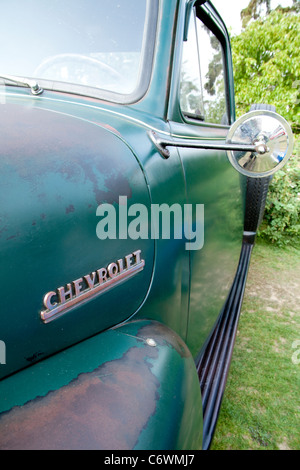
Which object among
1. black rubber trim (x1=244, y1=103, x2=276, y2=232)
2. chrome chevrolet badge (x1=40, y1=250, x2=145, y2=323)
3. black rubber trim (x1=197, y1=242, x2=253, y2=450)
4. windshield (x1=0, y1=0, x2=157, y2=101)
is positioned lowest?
black rubber trim (x1=197, y1=242, x2=253, y2=450)

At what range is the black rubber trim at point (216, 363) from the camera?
4.51 ft

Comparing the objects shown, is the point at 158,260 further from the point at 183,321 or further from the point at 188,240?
the point at 183,321

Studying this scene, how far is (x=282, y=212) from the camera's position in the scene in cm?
500

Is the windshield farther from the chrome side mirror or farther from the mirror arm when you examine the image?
the chrome side mirror

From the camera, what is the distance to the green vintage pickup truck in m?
0.71

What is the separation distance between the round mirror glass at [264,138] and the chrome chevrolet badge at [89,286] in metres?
0.50

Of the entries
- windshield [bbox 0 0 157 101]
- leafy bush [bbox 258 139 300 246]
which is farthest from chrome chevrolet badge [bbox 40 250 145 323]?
leafy bush [bbox 258 139 300 246]

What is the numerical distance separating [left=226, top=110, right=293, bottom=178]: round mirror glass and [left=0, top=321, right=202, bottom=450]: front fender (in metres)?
0.66

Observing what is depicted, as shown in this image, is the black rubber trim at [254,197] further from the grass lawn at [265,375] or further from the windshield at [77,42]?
the windshield at [77,42]

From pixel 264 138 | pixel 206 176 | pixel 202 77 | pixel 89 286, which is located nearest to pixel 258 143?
pixel 264 138

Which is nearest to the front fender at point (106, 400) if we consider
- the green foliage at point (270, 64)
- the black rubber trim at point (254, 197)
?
the black rubber trim at point (254, 197)

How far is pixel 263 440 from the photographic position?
177cm

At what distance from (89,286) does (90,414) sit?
0.28m

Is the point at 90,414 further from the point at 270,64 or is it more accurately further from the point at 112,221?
the point at 270,64
